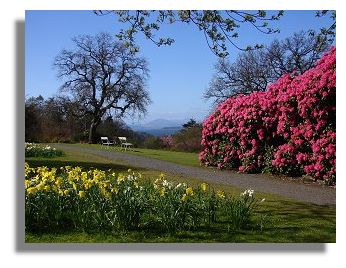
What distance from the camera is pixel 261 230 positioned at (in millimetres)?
5363

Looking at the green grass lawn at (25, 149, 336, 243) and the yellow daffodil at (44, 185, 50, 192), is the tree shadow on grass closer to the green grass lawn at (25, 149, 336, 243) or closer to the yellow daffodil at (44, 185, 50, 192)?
the green grass lawn at (25, 149, 336, 243)

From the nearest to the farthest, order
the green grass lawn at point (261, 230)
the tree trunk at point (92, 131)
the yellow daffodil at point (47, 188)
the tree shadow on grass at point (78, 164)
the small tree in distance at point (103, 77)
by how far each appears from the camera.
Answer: the green grass lawn at point (261, 230) → the yellow daffodil at point (47, 188) → the small tree in distance at point (103, 77) → the tree trunk at point (92, 131) → the tree shadow on grass at point (78, 164)

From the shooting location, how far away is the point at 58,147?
5.84 meters

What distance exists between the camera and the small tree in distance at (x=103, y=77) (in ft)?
18.1

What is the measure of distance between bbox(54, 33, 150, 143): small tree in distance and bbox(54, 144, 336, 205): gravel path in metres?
0.47

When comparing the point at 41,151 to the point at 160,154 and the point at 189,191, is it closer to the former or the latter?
the point at 160,154

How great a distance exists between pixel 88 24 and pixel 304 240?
3107mm

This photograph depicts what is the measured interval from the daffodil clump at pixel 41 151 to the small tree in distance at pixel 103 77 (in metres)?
0.62

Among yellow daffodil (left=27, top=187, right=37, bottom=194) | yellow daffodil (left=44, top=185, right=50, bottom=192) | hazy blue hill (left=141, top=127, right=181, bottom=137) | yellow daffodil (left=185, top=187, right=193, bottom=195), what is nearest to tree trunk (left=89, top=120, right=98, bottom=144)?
hazy blue hill (left=141, top=127, right=181, bottom=137)

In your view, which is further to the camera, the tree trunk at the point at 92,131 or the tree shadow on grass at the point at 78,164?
the tree shadow on grass at the point at 78,164

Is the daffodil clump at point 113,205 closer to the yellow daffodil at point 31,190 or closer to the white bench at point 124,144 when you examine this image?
the yellow daffodil at point 31,190

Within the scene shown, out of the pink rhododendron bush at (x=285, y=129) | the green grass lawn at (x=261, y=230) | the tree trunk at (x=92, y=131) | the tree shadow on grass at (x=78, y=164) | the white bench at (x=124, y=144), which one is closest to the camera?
the green grass lawn at (x=261, y=230)

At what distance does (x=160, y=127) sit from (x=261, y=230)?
1.51 metres

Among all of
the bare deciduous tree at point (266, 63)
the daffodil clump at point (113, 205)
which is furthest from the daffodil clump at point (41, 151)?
the bare deciduous tree at point (266, 63)
